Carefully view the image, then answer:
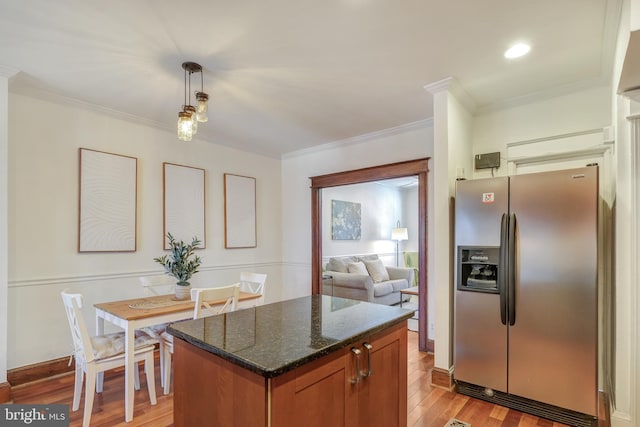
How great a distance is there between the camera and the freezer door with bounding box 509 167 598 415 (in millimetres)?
2230

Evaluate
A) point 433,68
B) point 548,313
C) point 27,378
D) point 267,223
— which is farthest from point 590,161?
point 27,378

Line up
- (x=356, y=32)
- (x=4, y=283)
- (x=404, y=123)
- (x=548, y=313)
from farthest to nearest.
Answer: (x=404, y=123) < (x=4, y=283) < (x=548, y=313) < (x=356, y=32)

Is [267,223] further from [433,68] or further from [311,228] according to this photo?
[433,68]

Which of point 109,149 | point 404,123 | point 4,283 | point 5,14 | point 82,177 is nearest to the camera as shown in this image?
point 5,14

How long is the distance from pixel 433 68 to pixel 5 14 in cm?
286

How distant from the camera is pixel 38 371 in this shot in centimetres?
290

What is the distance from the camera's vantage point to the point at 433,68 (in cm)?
259

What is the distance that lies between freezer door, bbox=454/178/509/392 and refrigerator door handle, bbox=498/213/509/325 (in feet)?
0.11

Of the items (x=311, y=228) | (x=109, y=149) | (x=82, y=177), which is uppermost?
(x=109, y=149)

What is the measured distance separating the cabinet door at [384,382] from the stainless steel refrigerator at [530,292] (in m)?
1.16

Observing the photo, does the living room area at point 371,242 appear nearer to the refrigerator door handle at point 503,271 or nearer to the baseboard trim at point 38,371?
the refrigerator door handle at point 503,271

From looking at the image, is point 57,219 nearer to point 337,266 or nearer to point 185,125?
point 185,125

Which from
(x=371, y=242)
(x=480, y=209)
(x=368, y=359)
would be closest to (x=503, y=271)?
(x=480, y=209)

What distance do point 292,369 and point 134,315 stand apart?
1805 millimetres
